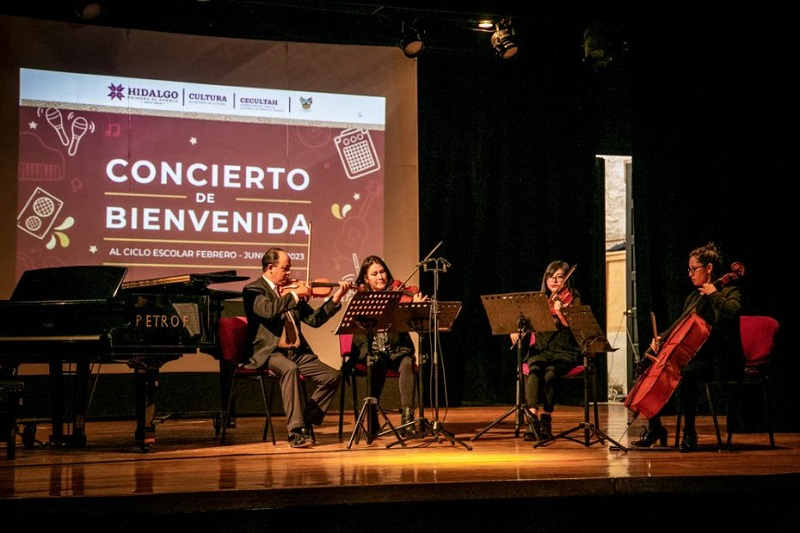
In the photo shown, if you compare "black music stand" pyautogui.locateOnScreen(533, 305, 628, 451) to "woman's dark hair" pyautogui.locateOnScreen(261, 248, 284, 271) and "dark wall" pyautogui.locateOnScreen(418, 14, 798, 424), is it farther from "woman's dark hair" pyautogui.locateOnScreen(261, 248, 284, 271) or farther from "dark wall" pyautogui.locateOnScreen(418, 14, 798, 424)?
"dark wall" pyautogui.locateOnScreen(418, 14, 798, 424)

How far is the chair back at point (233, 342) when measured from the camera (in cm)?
575

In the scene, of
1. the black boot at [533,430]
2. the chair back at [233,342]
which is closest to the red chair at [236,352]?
the chair back at [233,342]

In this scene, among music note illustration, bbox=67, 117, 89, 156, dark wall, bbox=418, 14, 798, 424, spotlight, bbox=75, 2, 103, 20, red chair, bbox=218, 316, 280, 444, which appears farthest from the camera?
dark wall, bbox=418, 14, 798, 424

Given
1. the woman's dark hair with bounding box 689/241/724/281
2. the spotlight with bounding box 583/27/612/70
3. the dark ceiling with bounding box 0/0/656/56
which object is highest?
the dark ceiling with bounding box 0/0/656/56

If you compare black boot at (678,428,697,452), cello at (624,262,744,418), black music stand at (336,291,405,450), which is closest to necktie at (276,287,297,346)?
black music stand at (336,291,405,450)

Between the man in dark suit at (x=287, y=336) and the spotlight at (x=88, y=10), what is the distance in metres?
2.77

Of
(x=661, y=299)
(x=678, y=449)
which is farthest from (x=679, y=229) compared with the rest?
(x=678, y=449)

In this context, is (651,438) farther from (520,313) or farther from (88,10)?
(88,10)

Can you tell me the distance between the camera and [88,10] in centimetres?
705

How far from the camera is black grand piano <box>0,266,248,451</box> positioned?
506 cm

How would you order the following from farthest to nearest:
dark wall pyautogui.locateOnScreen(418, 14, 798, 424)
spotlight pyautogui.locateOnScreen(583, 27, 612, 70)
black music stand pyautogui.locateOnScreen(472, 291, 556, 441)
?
1. dark wall pyautogui.locateOnScreen(418, 14, 798, 424)
2. spotlight pyautogui.locateOnScreen(583, 27, 612, 70)
3. black music stand pyautogui.locateOnScreen(472, 291, 556, 441)

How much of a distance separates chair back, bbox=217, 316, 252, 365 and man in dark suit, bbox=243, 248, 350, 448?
7 centimetres

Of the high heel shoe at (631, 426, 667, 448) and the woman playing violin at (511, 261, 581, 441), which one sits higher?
the woman playing violin at (511, 261, 581, 441)

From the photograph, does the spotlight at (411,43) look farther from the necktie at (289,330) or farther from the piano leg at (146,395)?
the piano leg at (146,395)
